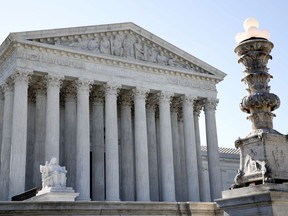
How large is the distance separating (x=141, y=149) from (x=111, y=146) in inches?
125

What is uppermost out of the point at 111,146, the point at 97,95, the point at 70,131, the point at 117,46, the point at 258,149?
the point at 117,46

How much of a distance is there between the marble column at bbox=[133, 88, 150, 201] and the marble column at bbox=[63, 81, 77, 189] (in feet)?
19.1

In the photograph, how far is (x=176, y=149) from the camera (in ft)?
151

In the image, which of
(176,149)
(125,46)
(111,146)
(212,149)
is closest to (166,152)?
(176,149)

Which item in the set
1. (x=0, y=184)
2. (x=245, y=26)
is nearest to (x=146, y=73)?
(x=0, y=184)

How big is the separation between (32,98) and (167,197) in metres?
15.9

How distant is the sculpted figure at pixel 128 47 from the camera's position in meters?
41.9

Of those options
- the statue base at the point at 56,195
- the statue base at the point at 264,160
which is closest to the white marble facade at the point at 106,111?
the statue base at the point at 56,195

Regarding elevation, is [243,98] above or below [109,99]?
below

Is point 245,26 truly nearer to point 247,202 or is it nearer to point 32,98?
point 247,202

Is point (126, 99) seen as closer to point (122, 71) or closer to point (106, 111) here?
point (122, 71)

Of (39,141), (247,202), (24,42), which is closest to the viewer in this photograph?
(247,202)

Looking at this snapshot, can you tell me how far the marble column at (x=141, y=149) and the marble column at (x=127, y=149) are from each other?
1.70 m

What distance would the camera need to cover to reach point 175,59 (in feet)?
148
